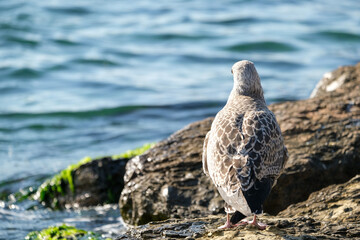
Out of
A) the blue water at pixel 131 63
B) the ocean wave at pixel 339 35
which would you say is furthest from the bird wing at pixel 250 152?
the ocean wave at pixel 339 35

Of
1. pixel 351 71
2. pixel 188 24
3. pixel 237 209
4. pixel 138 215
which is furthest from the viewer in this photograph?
pixel 188 24

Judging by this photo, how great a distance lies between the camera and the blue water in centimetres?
1369

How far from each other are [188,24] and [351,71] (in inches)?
547

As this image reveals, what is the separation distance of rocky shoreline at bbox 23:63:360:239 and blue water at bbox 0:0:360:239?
7.86 ft

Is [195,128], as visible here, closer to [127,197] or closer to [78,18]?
[127,197]

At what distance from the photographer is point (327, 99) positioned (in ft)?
27.8

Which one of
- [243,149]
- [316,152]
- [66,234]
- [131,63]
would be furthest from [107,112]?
[243,149]

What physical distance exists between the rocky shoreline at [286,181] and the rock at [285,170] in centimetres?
1

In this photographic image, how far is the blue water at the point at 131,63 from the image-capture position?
13688 mm

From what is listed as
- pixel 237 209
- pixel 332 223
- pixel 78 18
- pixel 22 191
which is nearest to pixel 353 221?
pixel 332 223

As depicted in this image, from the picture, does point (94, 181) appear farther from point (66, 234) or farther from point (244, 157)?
point (244, 157)

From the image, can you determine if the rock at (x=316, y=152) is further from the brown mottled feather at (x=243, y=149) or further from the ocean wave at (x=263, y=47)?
the ocean wave at (x=263, y=47)

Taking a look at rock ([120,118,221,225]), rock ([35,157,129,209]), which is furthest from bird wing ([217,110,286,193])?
rock ([35,157,129,209])

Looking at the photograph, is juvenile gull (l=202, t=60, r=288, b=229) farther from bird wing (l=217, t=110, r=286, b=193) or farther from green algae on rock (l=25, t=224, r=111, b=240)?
green algae on rock (l=25, t=224, r=111, b=240)
